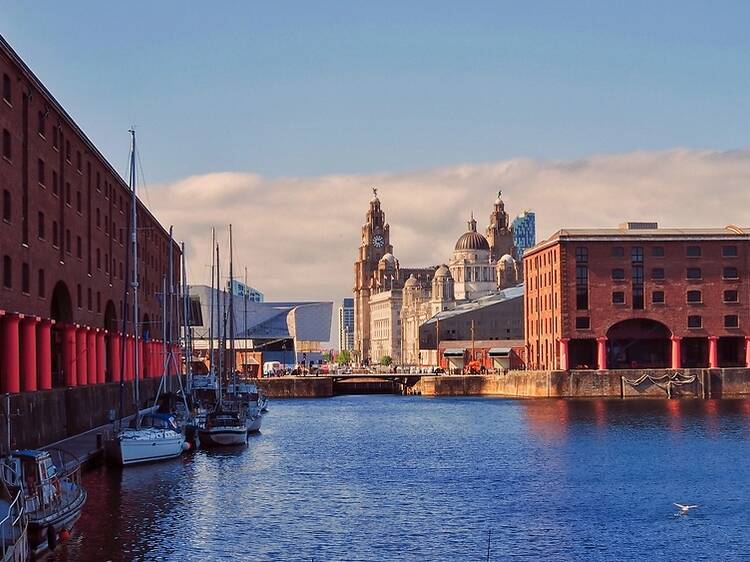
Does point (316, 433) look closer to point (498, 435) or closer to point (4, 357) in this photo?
point (498, 435)

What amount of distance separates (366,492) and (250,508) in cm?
777

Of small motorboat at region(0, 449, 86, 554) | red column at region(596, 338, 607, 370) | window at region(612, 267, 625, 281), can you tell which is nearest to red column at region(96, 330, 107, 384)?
small motorboat at region(0, 449, 86, 554)

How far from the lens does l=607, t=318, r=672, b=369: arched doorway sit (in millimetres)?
152250

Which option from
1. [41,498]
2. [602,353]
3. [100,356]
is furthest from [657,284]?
[41,498]

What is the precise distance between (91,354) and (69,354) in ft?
28.0

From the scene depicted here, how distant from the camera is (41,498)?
44.1 metres

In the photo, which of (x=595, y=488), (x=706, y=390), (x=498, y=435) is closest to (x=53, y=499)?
(x=595, y=488)

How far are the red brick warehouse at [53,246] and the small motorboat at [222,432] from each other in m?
7.70

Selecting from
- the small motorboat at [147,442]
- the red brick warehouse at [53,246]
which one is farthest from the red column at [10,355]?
the small motorboat at [147,442]

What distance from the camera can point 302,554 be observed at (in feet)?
152

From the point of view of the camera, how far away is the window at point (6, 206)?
64.0 metres

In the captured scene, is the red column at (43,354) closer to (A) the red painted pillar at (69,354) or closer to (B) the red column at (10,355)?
(B) the red column at (10,355)

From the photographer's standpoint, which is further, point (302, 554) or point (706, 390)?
point (706, 390)

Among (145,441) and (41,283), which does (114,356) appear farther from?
(145,441)
